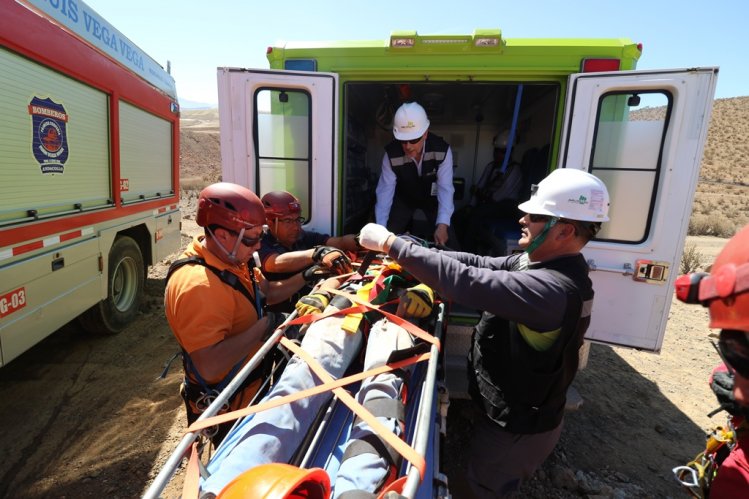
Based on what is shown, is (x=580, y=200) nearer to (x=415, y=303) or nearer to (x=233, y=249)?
(x=415, y=303)

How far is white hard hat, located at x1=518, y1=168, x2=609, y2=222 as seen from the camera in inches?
77.6

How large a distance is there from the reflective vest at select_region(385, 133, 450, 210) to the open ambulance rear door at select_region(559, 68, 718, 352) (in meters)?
1.22

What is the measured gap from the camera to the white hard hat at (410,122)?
12.2 ft

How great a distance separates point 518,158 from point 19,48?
227 inches

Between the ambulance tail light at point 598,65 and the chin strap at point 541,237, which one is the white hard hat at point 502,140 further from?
the chin strap at point 541,237

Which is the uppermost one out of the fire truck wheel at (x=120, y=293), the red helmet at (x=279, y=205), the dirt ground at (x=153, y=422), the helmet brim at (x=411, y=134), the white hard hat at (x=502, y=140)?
the white hard hat at (x=502, y=140)

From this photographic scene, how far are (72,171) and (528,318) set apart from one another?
14.7ft

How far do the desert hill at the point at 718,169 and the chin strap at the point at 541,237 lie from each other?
13.9 meters

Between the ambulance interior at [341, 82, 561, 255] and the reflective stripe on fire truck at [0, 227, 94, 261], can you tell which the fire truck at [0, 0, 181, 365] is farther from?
the ambulance interior at [341, 82, 561, 255]

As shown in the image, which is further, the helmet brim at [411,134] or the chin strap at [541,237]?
the helmet brim at [411,134]

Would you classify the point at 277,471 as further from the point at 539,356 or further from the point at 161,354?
the point at 161,354

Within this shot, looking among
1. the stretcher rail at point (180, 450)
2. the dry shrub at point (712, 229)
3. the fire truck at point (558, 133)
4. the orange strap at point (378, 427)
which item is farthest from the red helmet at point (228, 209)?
the dry shrub at point (712, 229)

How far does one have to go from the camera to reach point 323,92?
333 centimetres

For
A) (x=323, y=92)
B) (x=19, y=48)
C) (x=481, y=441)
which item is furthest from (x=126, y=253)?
(x=481, y=441)
